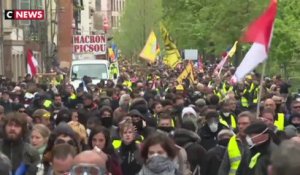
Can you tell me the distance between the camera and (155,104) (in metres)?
16.9

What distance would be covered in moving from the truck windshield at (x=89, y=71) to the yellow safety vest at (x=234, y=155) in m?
27.8

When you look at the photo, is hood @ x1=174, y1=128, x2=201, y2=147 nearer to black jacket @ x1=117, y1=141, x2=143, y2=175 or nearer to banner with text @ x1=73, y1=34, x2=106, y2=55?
black jacket @ x1=117, y1=141, x2=143, y2=175

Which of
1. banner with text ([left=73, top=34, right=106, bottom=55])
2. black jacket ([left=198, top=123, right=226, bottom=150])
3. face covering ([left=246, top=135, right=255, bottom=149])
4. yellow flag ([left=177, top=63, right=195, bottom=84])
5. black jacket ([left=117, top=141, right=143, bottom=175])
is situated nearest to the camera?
face covering ([left=246, top=135, right=255, bottom=149])

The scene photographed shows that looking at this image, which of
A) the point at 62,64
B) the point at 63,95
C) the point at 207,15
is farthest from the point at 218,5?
the point at 63,95

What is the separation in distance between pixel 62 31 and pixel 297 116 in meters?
59.7

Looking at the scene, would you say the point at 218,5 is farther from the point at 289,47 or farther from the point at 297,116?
the point at 297,116

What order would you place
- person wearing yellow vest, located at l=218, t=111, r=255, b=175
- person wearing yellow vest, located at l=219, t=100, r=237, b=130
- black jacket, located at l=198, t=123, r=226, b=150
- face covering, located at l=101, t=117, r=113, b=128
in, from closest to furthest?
1. person wearing yellow vest, located at l=218, t=111, r=255, b=175
2. black jacket, located at l=198, t=123, r=226, b=150
3. face covering, located at l=101, t=117, r=113, b=128
4. person wearing yellow vest, located at l=219, t=100, r=237, b=130

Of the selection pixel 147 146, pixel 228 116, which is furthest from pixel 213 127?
pixel 147 146

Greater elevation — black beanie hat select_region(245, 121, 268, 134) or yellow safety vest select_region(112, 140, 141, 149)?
black beanie hat select_region(245, 121, 268, 134)

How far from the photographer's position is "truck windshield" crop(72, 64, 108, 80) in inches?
1486

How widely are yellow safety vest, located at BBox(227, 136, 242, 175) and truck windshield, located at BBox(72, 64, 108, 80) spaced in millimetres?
27750

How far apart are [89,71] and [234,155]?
28.3 m

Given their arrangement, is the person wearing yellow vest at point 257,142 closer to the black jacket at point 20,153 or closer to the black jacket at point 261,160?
the black jacket at point 261,160

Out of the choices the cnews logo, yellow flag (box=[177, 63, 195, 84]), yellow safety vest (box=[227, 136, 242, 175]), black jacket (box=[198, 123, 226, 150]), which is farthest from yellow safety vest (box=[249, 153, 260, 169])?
the cnews logo
